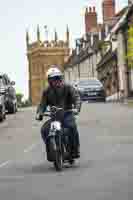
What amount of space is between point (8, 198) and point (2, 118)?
74.6 feet

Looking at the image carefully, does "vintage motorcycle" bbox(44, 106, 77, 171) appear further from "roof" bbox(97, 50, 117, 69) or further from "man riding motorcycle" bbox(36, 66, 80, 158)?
"roof" bbox(97, 50, 117, 69)

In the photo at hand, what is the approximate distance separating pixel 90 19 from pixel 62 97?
10780 cm

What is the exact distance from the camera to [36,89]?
189 metres

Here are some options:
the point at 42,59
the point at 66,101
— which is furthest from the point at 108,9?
the point at 66,101

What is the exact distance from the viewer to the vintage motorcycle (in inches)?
574

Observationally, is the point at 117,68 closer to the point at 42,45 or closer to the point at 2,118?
the point at 2,118

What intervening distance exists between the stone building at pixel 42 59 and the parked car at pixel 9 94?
468ft

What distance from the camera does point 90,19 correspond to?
12231 cm

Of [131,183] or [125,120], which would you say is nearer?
[131,183]

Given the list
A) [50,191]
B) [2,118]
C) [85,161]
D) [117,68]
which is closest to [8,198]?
[50,191]

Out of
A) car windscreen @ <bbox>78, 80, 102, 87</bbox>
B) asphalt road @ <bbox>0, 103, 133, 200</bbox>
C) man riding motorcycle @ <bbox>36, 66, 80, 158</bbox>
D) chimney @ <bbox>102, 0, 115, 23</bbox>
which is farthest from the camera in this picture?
chimney @ <bbox>102, 0, 115, 23</bbox>

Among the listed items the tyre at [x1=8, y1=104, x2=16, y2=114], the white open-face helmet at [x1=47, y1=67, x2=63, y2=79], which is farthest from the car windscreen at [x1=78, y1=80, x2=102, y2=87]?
the white open-face helmet at [x1=47, y1=67, x2=63, y2=79]

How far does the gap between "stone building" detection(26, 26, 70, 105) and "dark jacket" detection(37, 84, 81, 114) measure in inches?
6651

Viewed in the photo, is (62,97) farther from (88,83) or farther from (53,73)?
(88,83)
